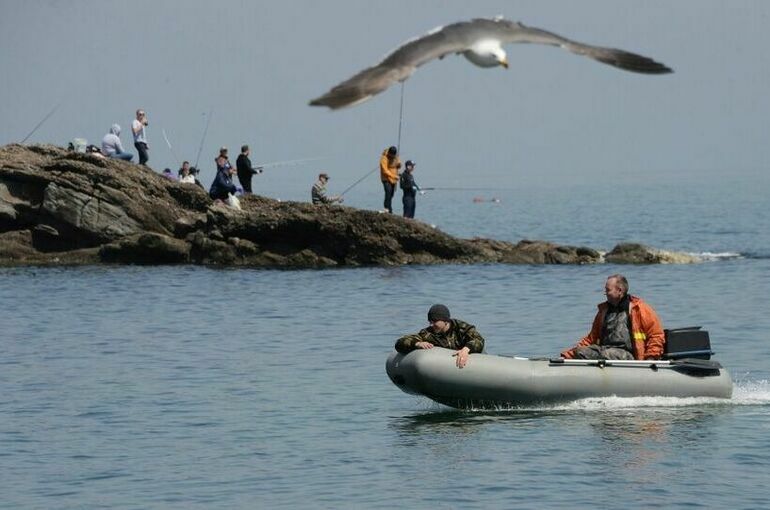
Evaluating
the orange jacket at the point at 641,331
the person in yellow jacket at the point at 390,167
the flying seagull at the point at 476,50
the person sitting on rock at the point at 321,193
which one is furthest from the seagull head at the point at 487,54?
the person sitting on rock at the point at 321,193

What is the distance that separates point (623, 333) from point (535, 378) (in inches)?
46.2

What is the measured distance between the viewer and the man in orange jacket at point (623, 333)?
1792 centimetres

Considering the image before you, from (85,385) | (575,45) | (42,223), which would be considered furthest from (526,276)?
(575,45)

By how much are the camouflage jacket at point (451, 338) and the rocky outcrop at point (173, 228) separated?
57.5ft

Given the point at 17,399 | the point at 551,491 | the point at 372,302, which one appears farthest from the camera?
the point at 372,302

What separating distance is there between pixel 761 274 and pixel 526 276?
6047 mm

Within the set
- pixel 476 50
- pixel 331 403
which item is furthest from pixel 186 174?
pixel 476 50

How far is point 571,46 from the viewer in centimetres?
987

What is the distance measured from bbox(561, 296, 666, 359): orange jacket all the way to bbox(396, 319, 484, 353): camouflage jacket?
1.25 metres

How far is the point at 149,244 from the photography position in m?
36.9

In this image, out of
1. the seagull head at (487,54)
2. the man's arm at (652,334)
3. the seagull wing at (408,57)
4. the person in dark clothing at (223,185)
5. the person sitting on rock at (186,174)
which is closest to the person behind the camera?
the seagull wing at (408,57)

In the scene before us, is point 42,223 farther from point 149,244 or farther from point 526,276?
point 526,276

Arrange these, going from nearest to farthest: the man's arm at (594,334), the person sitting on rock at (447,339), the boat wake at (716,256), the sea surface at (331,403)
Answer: the sea surface at (331,403) < the man's arm at (594,334) < the person sitting on rock at (447,339) < the boat wake at (716,256)

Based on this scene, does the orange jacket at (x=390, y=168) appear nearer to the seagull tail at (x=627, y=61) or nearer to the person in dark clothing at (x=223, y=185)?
the person in dark clothing at (x=223, y=185)
